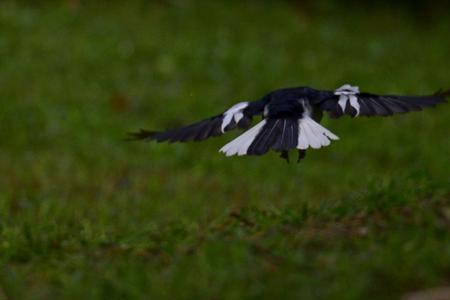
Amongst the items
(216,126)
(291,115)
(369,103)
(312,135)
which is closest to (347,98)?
(369,103)

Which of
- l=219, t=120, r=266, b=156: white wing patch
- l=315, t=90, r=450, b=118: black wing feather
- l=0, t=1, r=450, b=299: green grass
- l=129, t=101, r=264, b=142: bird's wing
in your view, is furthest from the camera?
l=129, t=101, r=264, b=142: bird's wing

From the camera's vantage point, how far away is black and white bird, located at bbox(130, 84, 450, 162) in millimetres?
4668

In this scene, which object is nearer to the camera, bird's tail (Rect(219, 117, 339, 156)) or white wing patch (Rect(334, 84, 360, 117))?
bird's tail (Rect(219, 117, 339, 156))

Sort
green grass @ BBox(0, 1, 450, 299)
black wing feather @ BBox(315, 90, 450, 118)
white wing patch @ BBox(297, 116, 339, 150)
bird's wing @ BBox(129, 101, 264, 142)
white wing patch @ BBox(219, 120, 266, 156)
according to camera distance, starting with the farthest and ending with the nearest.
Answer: bird's wing @ BBox(129, 101, 264, 142)
black wing feather @ BBox(315, 90, 450, 118)
white wing patch @ BBox(219, 120, 266, 156)
white wing patch @ BBox(297, 116, 339, 150)
green grass @ BBox(0, 1, 450, 299)

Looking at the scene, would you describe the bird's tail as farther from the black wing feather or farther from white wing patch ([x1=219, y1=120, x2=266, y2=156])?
the black wing feather

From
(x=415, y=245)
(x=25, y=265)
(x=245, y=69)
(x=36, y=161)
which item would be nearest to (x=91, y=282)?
(x=25, y=265)

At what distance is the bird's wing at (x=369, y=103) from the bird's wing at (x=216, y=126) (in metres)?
0.36

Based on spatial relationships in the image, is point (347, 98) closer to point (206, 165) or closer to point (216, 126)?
point (216, 126)

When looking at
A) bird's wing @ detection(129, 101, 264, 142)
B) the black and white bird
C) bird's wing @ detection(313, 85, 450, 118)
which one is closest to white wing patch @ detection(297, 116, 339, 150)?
the black and white bird

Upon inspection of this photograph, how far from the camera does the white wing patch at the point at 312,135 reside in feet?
14.8

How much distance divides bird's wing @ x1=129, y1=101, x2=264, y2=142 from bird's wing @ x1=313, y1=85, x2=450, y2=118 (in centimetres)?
36

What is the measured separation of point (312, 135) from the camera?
466cm

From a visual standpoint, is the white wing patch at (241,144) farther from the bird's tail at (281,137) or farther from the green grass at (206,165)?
the green grass at (206,165)

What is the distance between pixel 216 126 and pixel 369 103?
81 centimetres
